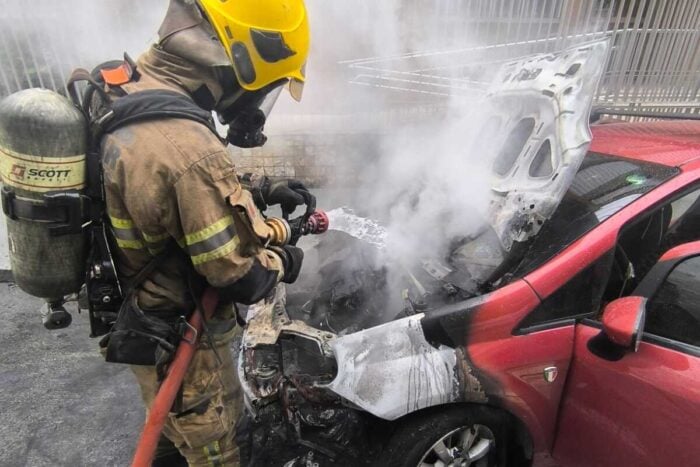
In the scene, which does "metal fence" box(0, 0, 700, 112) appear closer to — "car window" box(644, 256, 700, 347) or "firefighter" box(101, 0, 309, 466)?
"firefighter" box(101, 0, 309, 466)

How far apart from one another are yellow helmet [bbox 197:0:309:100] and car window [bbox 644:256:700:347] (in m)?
1.78

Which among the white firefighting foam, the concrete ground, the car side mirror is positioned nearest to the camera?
the car side mirror

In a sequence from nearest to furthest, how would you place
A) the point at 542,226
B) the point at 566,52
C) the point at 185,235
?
the point at 185,235 → the point at 542,226 → the point at 566,52

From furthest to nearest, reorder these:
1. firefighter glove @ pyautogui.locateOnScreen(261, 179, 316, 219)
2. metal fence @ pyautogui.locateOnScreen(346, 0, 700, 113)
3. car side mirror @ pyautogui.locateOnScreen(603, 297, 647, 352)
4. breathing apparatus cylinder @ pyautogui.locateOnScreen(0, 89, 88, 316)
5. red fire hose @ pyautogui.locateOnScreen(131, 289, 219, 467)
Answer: metal fence @ pyautogui.locateOnScreen(346, 0, 700, 113)
firefighter glove @ pyautogui.locateOnScreen(261, 179, 316, 219)
red fire hose @ pyautogui.locateOnScreen(131, 289, 219, 467)
car side mirror @ pyautogui.locateOnScreen(603, 297, 647, 352)
breathing apparatus cylinder @ pyautogui.locateOnScreen(0, 89, 88, 316)

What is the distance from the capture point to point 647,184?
1.98 m

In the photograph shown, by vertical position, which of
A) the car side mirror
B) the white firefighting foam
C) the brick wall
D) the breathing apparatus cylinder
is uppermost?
the breathing apparatus cylinder

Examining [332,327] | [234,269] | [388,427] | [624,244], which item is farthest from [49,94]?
[624,244]

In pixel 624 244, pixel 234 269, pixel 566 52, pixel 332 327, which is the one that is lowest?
pixel 332 327

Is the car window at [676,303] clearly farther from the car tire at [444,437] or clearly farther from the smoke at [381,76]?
the smoke at [381,76]

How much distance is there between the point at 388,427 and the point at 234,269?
1.06m

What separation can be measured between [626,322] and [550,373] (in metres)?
0.45

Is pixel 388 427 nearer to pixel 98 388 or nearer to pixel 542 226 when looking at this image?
pixel 542 226

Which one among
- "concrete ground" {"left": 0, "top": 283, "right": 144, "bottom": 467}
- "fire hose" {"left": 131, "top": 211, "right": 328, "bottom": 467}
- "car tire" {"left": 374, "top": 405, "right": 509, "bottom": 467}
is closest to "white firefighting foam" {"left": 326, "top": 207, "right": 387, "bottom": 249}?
"car tire" {"left": 374, "top": 405, "right": 509, "bottom": 467}

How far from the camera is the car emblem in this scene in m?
1.93
